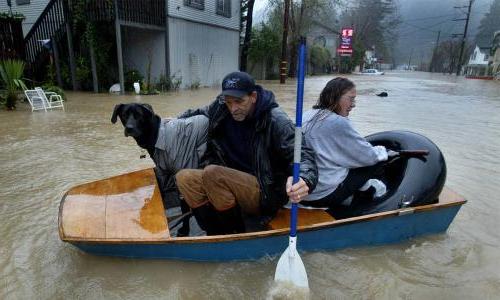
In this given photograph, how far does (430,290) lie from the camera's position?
2.89m

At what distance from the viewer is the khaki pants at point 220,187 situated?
276 cm

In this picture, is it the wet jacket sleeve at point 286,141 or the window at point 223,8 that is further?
the window at point 223,8

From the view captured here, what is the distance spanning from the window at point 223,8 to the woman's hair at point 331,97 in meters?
16.1

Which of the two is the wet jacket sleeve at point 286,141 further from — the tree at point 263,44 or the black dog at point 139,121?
the tree at point 263,44

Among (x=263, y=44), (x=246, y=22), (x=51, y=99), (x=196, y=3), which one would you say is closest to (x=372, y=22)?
(x=263, y=44)

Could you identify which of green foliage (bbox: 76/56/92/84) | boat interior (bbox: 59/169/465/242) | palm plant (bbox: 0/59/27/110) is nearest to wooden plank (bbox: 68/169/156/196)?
boat interior (bbox: 59/169/465/242)

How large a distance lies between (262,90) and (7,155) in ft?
16.1

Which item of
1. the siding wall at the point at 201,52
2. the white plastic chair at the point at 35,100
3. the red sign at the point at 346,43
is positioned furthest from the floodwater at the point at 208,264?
the red sign at the point at 346,43

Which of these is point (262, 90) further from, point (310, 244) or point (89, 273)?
point (89, 273)

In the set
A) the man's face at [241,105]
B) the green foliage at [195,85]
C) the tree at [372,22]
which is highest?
the tree at [372,22]

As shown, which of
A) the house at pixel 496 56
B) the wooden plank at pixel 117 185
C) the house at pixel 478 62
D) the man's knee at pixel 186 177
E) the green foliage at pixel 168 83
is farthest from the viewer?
the house at pixel 478 62

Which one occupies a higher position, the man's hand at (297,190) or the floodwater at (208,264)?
the man's hand at (297,190)

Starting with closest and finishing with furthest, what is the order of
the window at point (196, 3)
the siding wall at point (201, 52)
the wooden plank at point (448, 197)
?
the wooden plank at point (448, 197), the siding wall at point (201, 52), the window at point (196, 3)

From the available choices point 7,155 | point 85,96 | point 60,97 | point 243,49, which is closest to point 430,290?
point 7,155
